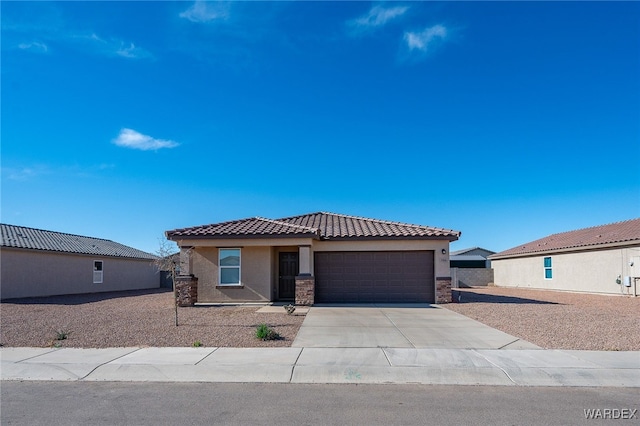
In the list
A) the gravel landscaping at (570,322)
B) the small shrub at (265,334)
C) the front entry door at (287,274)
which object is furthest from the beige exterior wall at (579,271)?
the small shrub at (265,334)

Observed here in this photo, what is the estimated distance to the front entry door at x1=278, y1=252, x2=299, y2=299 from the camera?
739 inches

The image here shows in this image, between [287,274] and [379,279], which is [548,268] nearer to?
[379,279]

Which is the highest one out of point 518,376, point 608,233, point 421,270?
point 608,233

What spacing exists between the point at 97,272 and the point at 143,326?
18895 millimetres

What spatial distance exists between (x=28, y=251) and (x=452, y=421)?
2356cm

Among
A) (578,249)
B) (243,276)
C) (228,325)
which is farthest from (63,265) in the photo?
(578,249)

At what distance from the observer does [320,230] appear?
59.8ft

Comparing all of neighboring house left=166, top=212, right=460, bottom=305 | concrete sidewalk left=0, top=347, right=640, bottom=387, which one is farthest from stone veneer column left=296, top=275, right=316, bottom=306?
concrete sidewalk left=0, top=347, right=640, bottom=387

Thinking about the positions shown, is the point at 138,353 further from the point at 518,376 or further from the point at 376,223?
the point at 376,223

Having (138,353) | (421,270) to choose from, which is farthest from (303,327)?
(421,270)

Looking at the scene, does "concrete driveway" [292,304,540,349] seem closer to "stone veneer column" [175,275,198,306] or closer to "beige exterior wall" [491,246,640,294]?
"stone veneer column" [175,275,198,306]

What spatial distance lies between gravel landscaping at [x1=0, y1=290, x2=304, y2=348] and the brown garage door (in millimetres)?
3413

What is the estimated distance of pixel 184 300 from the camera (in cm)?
1683

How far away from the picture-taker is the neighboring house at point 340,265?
17.5m
